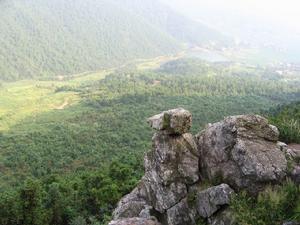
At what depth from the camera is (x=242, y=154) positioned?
71.2 feet

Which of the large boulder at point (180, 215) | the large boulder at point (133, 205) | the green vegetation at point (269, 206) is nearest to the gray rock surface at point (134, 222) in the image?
the large boulder at point (180, 215)

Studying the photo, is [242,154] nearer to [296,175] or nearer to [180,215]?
[296,175]

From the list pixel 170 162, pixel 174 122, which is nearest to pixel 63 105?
pixel 174 122

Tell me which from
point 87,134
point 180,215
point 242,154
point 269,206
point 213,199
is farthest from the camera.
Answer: point 87,134

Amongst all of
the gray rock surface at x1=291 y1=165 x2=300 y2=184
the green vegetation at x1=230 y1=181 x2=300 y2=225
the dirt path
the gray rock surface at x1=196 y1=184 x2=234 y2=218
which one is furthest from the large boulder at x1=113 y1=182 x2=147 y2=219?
the dirt path

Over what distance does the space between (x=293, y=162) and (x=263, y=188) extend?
2.49 meters

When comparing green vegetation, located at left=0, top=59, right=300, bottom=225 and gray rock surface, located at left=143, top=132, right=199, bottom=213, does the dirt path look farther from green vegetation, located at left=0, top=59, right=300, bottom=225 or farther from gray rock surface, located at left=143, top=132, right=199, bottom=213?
gray rock surface, located at left=143, top=132, right=199, bottom=213

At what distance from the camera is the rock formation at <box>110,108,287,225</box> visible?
21.1 m

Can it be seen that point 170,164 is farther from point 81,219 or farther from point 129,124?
point 129,124

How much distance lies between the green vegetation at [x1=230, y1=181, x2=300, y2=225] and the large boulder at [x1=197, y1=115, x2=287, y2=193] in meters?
0.76

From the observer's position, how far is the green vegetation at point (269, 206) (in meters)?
19.5

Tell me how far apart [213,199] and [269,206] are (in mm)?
2630

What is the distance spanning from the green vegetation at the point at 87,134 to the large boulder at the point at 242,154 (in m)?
13.2

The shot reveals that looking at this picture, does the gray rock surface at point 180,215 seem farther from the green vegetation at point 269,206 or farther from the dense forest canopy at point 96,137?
the dense forest canopy at point 96,137
